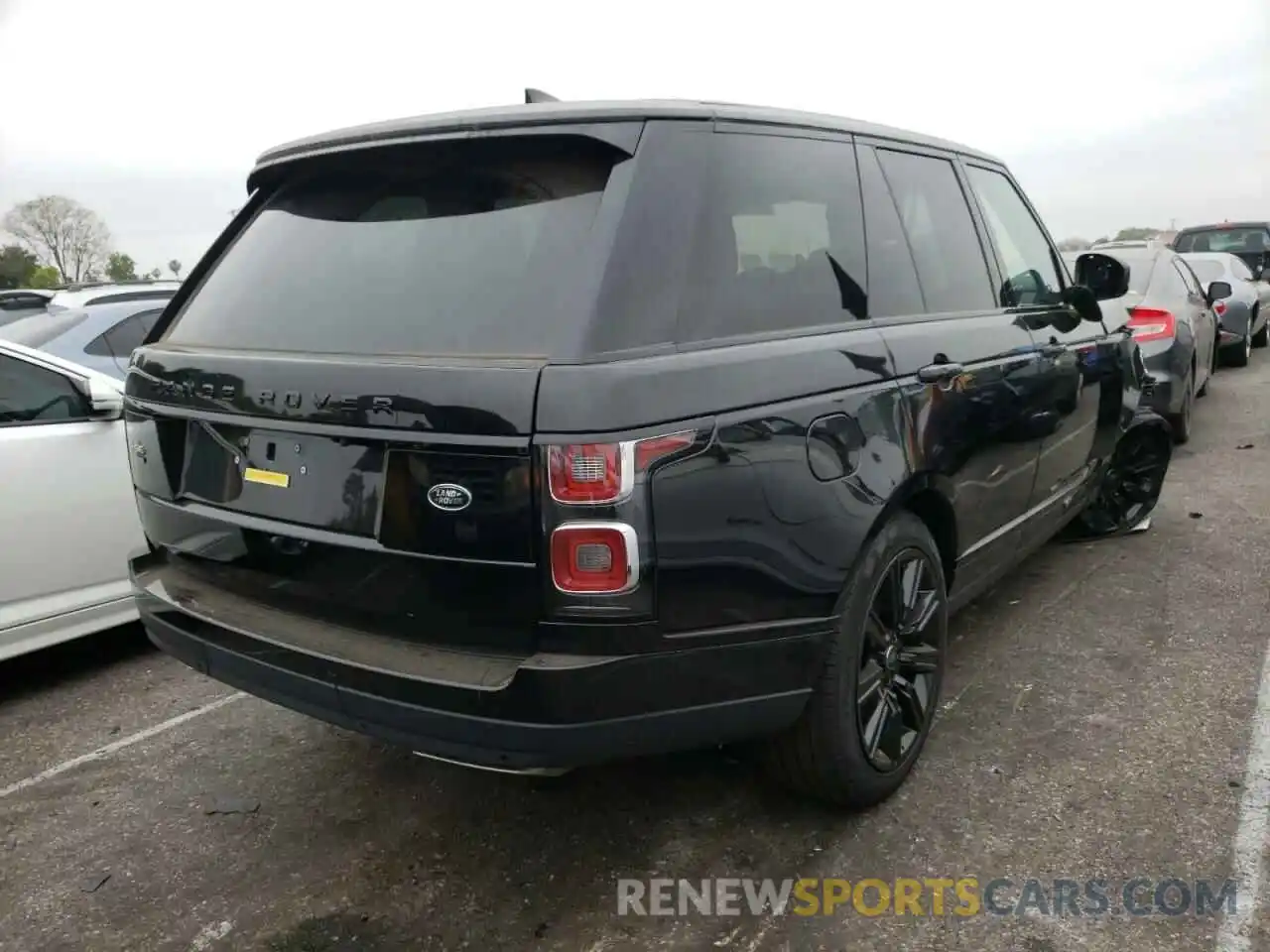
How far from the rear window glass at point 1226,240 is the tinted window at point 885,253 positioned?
51.8 ft

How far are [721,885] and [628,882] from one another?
25 centimetres

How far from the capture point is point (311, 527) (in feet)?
7.64

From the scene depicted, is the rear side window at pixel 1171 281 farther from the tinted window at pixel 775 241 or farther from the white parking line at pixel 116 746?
the white parking line at pixel 116 746

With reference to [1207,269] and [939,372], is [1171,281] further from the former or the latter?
[939,372]

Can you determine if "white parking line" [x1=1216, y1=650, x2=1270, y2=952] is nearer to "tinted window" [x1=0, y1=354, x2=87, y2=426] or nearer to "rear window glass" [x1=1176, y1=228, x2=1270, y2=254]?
"tinted window" [x1=0, y1=354, x2=87, y2=426]

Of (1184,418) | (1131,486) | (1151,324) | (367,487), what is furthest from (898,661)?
(1184,418)

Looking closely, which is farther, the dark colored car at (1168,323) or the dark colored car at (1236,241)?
the dark colored car at (1236,241)

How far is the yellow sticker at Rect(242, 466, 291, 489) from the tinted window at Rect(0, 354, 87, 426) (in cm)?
216

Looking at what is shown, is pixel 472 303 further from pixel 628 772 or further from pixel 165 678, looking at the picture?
pixel 165 678

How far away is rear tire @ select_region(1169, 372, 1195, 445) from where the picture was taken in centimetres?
739

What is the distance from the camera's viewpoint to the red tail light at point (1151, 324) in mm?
6828

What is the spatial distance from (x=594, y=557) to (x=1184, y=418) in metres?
7.05

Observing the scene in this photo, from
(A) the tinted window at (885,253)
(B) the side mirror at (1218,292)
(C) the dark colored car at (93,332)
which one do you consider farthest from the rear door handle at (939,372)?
(B) the side mirror at (1218,292)

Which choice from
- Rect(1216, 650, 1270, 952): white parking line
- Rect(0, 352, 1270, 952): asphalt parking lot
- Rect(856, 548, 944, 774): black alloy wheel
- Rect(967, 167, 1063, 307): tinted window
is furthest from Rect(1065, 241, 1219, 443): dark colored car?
Rect(856, 548, 944, 774): black alloy wheel
